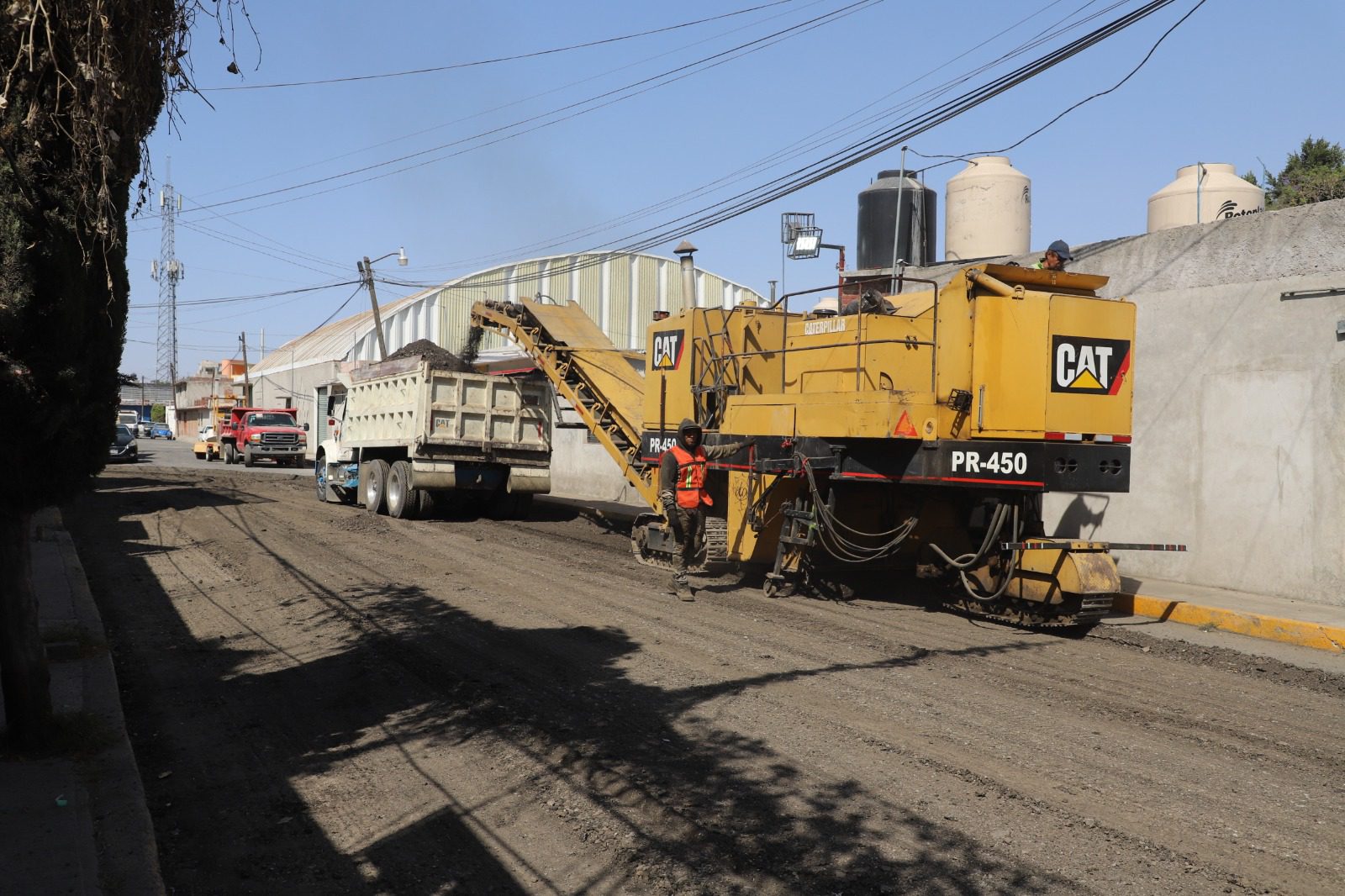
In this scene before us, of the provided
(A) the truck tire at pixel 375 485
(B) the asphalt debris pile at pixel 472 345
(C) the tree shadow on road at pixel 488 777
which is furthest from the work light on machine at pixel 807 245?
(C) the tree shadow on road at pixel 488 777

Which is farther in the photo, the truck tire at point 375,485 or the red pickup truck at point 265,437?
the red pickup truck at point 265,437

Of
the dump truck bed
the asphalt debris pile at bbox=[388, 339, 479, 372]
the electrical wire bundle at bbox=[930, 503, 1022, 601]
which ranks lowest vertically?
the electrical wire bundle at bbox=[930, 503, 1022, 601]

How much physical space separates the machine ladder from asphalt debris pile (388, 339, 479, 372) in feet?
3.01

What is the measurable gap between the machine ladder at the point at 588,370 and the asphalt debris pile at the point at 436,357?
3.01 feet

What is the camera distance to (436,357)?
66.2 ft

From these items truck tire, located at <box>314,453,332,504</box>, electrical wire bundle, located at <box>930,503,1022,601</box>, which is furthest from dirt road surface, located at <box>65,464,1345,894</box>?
truck tire, located at <box>314,453,332,504</box>

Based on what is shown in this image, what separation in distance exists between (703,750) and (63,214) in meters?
4.28

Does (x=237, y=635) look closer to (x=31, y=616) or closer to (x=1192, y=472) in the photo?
(x=31, y=616)

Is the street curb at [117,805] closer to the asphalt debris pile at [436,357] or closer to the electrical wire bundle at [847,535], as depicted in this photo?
the electrical wire bundle at [847,535]

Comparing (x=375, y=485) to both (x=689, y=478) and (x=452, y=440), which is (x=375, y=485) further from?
(x=689, y=478)

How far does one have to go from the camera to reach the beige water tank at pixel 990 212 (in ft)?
55.9

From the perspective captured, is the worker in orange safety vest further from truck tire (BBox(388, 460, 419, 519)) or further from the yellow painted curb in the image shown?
truck tire (BBox(388, 460, 419, 519))

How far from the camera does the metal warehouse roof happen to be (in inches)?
1948

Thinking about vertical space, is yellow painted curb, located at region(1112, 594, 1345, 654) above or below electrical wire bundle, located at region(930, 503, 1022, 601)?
below
